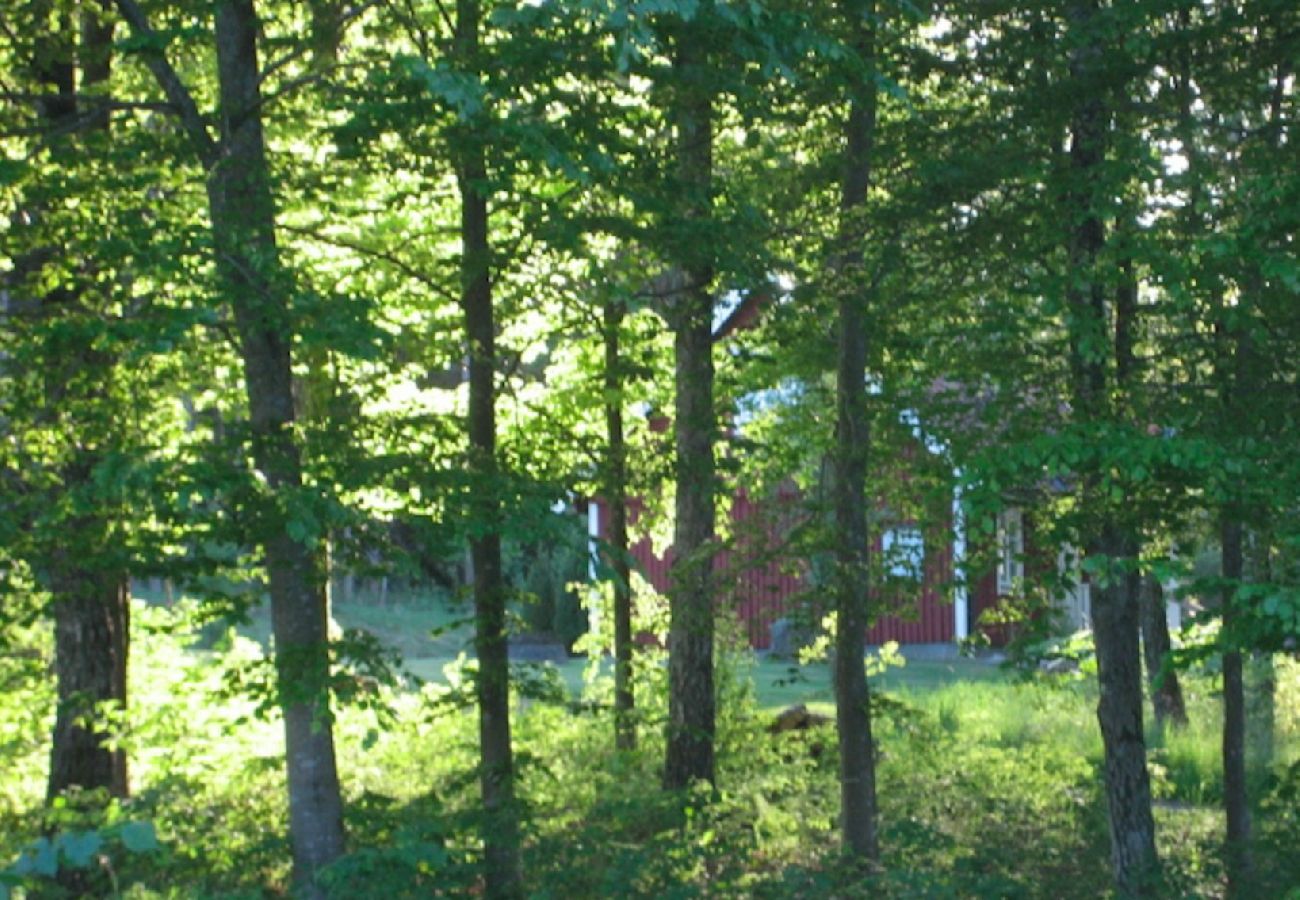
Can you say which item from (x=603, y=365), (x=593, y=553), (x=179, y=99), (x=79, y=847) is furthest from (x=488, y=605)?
(x=79, y=847)

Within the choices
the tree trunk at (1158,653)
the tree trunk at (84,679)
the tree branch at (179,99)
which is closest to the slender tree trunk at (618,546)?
the tree branch at (179,99)

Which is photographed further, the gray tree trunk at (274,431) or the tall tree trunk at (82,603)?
the tall tree trunk at (82,603)

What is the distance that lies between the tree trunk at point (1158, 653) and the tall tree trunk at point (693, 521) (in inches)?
234

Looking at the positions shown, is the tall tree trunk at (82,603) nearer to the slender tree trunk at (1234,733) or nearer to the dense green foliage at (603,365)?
the dense green foliage at (603,365)

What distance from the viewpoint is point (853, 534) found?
1168 centimetres

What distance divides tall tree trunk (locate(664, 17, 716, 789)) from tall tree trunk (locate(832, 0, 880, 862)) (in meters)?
1.00

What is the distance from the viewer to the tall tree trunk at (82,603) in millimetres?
9430

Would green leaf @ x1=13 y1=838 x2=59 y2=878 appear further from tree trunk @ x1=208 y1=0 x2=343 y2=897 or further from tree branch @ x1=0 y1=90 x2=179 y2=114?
tree branch @ x1=0 y1=90 x2=179 y2=114

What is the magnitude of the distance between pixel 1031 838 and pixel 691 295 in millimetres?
5646

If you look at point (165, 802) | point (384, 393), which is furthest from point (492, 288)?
point (165, 802)

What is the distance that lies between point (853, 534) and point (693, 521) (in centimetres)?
172

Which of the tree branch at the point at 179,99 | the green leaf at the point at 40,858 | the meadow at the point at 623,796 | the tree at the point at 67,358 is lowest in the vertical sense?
the meadow at the point at 623,796

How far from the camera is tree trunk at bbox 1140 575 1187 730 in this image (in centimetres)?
1717

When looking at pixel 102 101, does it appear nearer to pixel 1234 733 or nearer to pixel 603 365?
pixel 603 365
